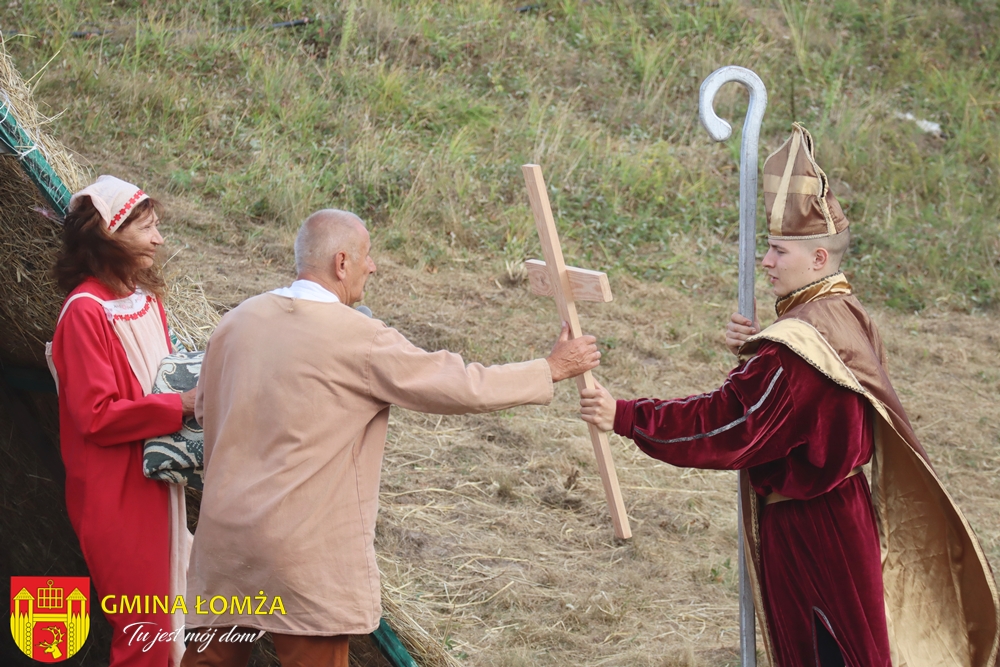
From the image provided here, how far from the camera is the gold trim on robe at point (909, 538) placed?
3064mm

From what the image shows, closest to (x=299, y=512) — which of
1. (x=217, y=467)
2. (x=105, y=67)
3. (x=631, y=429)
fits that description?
(x=217, y=467)

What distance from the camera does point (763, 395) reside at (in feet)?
9.86

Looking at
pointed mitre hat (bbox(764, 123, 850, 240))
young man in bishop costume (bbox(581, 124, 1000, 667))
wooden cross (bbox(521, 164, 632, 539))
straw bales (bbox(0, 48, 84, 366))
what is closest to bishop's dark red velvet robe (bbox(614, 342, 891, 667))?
young man in bishop costume (bbox(581, 124, 1000, 667))

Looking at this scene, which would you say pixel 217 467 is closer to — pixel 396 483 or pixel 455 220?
pixel 396 483

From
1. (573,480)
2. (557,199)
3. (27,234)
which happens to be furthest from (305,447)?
(557,199)

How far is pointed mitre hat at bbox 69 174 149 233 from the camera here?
3131 millimetres

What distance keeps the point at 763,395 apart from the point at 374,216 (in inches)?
253

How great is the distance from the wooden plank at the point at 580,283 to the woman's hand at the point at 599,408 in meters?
0.31

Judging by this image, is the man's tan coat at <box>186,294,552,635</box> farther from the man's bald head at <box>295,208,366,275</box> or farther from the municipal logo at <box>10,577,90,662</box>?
the municipal logo at <box>10,577,90,662</box>

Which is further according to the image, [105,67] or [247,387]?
[105,67]

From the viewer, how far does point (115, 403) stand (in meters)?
3.06

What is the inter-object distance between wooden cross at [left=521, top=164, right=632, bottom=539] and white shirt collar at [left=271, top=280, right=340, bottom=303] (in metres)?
0.68

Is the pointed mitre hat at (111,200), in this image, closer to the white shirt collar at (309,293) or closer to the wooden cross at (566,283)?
the white shirt collar at (309,293)

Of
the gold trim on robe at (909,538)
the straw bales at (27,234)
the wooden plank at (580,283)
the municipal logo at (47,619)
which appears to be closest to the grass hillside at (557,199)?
the municipal logo at (47,619)
